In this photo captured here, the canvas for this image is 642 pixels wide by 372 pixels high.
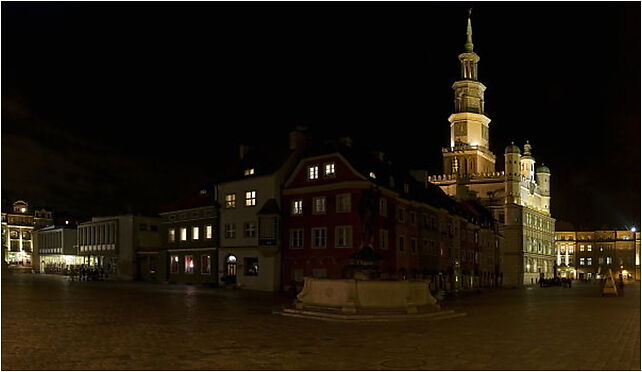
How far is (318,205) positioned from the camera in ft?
189

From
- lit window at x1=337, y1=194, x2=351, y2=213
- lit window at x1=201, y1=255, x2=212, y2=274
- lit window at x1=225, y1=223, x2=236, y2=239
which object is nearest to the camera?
lit window at x1=337, y1=194, x2=351, y2=213

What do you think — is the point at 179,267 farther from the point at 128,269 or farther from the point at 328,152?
the point at 328,152

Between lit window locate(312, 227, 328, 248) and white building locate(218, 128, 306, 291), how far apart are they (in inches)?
143

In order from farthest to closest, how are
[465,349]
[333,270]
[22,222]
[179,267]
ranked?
[22,222] → [179,267] → [333,270] → [465,349]

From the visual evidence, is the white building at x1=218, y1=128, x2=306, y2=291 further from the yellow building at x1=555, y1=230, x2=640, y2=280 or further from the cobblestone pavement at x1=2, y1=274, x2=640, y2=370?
the yellow building at x1=555, y1=230, x2=640, y2=280

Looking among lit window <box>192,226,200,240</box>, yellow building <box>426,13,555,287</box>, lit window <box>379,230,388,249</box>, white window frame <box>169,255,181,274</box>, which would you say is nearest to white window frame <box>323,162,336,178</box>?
lit window <box>379,230,388,249</box>

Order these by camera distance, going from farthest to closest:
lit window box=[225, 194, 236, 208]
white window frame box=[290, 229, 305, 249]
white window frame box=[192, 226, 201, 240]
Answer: white window frame box=[192, 226, 201, 240] < lit window box=[225, 194, 236, 208] < white window frame box=[290, 229, 305, 249]

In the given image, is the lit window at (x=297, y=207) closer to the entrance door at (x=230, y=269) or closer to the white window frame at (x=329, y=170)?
the white window frame at (x=329, y=170)

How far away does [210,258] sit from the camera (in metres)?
65.9

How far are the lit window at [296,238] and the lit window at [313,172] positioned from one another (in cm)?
446

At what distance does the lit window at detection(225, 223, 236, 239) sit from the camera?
63406 mm

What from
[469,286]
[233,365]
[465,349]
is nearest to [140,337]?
[233,365]

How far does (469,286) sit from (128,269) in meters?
39.0

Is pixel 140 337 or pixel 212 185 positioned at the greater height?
pixel 212 185
